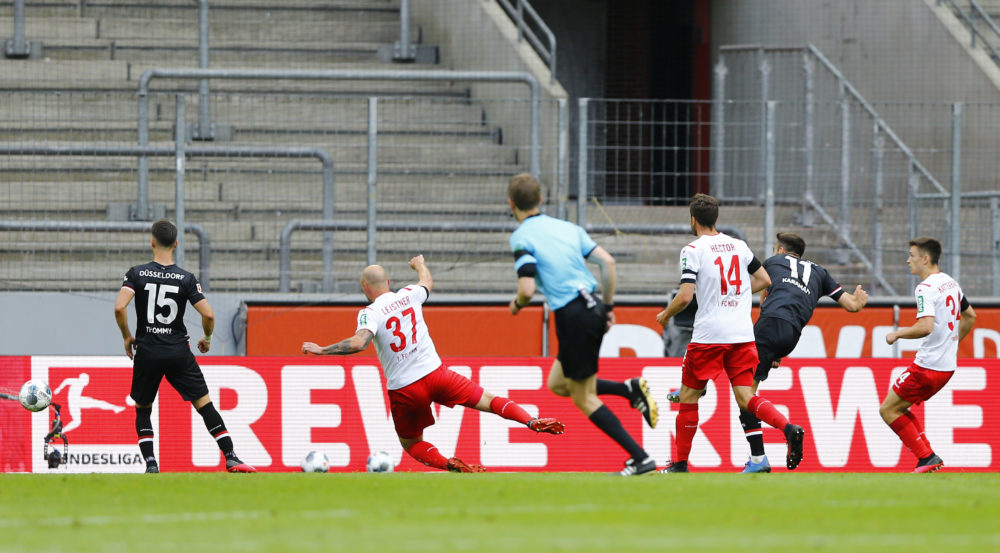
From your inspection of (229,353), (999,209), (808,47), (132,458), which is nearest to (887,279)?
(999,209)

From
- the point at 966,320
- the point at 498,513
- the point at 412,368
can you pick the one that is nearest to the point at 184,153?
the point at 412,368

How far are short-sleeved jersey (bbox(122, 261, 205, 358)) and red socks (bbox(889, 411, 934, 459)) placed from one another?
5096 millimetres

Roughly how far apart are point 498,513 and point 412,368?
284 centimetres

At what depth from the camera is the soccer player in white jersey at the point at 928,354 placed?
1052 cm

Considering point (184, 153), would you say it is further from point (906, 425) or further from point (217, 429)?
point (906, 425)

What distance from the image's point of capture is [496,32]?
58.4ft

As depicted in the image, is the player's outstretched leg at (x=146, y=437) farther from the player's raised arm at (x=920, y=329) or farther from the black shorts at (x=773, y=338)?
the player's raised arm at (x=920, y=329)

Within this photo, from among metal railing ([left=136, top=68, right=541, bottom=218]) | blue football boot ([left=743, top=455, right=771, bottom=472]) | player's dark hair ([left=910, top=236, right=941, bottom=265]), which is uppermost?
metal railing ([left=136, top=68, right=541, bottom=218])

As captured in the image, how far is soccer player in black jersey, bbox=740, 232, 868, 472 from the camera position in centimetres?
1028

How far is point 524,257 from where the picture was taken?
8.34 metres

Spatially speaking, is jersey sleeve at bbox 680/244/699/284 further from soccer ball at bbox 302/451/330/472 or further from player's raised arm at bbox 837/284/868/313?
soccer ball at bbox 302/451/330/472

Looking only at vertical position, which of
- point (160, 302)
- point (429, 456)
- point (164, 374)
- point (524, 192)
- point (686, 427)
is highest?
point (524, 192)

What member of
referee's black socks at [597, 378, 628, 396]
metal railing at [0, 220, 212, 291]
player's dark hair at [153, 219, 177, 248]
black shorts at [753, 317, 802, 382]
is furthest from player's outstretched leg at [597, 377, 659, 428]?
metal railing at [0, 220, 212, 291]

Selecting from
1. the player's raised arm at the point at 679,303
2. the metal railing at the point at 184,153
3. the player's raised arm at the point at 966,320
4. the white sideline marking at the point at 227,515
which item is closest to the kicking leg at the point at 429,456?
the player's raised arm at the point at 679,303
